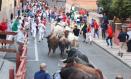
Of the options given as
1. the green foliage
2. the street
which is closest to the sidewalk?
the street

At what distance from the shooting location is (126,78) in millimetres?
23016

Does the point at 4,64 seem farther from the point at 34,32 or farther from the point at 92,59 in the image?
the point at 34,32

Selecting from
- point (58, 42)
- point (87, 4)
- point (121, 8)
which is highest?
point (121, 8)

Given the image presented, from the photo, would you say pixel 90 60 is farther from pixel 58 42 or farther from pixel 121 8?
pixel 121 8

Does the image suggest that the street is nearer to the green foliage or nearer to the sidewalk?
the sidewalk

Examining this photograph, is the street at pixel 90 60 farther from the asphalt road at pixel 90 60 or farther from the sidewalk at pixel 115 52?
the sidewalk at pixel 115 52

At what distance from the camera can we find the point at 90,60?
28406 mm

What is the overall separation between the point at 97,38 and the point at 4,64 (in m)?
18.3

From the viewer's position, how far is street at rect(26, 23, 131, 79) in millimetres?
24145

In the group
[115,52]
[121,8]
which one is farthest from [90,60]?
[121,8]

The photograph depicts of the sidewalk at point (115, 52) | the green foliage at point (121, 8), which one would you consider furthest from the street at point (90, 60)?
the green foliage at point (121, 8)

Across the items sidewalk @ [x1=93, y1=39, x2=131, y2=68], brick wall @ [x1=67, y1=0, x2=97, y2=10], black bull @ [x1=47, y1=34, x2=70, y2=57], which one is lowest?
brick wall @ [x1=67, y1=0, x2=97, y2=10]

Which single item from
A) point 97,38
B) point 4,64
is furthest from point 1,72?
point 97,38

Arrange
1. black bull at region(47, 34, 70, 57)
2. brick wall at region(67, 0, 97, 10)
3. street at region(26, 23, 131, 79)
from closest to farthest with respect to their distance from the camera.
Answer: street at region(26, 23, 131, 79)
black bull at region(47, 34, 70, 57)
brick wall at region(67, 0, 97, 10)
